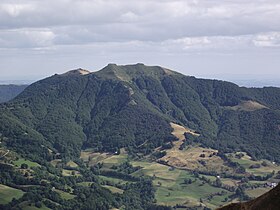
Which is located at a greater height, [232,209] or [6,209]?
[232,209]

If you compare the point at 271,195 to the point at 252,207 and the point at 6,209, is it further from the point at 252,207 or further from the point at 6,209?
the point at 6,209

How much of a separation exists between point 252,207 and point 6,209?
510ft

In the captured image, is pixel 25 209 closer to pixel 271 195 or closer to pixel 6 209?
pixel 6 209

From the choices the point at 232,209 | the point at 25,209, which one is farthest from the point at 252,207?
the point at 25,209

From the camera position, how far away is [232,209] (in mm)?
62469

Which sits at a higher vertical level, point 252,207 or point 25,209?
point 252,207

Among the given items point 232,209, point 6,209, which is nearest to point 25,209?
point 6,209

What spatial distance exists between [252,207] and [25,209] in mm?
151974

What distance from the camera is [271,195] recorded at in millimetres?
61281

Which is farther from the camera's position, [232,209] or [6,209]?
[6,209]

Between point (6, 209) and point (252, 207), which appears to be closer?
point (252, 207)

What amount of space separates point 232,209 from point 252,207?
9.22 ft

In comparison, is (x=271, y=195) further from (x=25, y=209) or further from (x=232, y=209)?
(x=25, y=209)

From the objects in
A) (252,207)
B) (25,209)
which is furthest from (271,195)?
(25,209)
